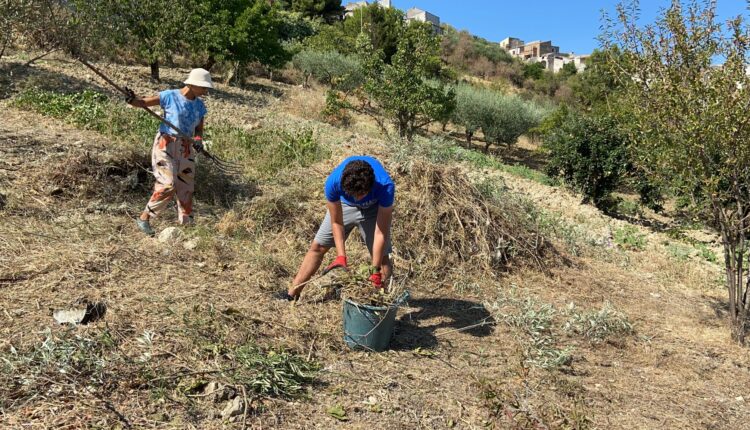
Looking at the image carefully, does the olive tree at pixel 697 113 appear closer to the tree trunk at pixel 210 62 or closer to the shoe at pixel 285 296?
the shoe at pixel 285 296

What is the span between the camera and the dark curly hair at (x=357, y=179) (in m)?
3.00

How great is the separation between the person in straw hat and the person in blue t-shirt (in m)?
1.37

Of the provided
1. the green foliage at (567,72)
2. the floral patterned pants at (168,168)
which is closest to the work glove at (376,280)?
the floral patterned pants at (168,168)

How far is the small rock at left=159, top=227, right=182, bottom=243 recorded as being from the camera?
4187 millimetres

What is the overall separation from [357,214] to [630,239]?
5.66m

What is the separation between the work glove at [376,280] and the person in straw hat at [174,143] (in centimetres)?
196

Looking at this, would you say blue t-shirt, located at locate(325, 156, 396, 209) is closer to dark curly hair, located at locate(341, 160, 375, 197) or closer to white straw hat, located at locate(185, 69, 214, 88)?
dark curly hair, located at locate(341, 160, 375, 197)

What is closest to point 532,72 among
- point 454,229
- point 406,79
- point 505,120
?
point 505,120

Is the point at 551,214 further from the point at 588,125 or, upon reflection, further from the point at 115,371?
the point at 115,371

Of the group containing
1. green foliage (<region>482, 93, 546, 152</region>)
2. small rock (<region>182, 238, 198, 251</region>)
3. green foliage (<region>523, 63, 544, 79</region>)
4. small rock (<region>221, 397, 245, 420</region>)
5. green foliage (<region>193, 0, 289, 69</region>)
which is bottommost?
small rock (<region>221, 397, 245, 420</region>)

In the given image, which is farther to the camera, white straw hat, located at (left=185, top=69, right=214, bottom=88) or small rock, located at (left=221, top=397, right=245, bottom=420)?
white straw hat, located at (left=185, top=69, right=214, bottom=88)

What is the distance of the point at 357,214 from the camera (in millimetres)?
3441

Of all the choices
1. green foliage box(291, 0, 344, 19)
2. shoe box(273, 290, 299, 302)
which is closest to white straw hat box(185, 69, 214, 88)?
shoe box(273, 290, 299, 302)

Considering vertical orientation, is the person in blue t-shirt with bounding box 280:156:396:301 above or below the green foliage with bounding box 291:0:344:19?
below
